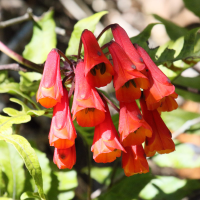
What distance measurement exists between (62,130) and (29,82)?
747 mm

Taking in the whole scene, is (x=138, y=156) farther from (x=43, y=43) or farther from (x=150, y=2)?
(x=150, y=2)

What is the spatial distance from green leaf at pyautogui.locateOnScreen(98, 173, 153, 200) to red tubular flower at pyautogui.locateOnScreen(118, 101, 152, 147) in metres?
0.81

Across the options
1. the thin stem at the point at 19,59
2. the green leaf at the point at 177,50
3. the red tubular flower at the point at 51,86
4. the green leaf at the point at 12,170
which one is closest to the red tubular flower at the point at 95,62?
the red tubular flower at the point at 51,86

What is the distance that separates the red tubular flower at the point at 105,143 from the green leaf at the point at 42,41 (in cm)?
82

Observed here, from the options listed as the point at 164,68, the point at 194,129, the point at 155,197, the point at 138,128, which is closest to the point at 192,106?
the point at 194,129

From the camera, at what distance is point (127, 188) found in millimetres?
1816

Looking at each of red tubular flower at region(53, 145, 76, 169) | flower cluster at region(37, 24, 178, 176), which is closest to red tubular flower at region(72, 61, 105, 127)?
flower cluster at region(37, 24, 178, 176)

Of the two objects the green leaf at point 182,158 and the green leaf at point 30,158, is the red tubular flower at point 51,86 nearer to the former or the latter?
the green leaf at point 30,158

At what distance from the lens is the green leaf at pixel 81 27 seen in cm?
153

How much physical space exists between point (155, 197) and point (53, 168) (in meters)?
0.79

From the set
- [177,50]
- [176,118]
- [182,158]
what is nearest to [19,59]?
[177,50]

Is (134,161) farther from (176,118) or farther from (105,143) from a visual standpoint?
(176,118)

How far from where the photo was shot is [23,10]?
290 cm

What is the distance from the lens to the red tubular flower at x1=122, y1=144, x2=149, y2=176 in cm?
109
